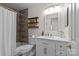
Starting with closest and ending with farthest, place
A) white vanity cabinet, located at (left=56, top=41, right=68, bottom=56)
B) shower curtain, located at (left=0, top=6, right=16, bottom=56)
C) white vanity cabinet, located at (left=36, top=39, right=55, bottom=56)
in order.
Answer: shower curtain, located at (left=0, top=6, right=16, bottom=56) < white vanity cabinet, located at (left=56, top=41, right=68, bottom=56) < white vanity cabinet, located at (left=36, top=39, right=55, bottom=56)

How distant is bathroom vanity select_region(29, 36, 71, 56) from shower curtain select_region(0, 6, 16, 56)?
1.34 ft

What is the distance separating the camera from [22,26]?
82.7 inches

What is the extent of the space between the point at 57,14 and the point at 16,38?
0.89 m

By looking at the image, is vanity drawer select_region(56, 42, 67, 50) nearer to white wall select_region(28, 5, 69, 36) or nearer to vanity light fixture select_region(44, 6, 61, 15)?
white wall select_region(28, 5, 69, 36)

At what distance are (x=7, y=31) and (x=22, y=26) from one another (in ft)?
1.23

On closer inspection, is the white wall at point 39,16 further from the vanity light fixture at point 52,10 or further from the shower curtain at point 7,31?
the shower curtain at point 7,31

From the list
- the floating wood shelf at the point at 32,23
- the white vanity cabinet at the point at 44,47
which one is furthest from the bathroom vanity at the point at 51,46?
the floating wood shelf at the point at 32,23

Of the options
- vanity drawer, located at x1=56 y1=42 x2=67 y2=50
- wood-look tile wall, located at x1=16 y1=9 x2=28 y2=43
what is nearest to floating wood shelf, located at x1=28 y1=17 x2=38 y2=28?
wood-look tile wall, located at x1=16 y1=9 x2=28 y2=43

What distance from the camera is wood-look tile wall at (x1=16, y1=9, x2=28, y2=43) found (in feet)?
6.82

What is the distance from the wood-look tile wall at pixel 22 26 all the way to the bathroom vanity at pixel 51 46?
15 cm

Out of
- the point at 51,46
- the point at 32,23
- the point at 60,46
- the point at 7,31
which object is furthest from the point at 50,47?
the point at 7,31

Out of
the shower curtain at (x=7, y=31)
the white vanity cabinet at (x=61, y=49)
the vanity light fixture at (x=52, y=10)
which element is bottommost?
the white vanity cabinet at (x=61, y=49)

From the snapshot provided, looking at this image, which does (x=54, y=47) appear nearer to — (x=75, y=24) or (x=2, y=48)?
(x=75, y=24)

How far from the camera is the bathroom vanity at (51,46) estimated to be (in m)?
2.08
